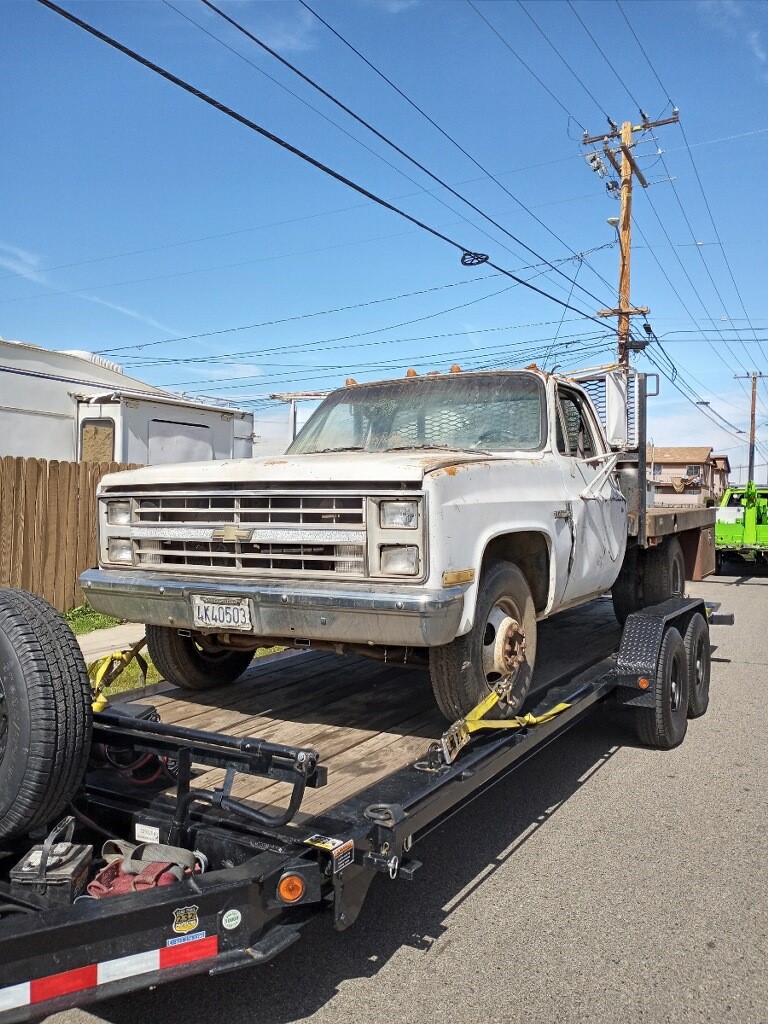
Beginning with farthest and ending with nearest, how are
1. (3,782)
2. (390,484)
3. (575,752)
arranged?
1. (575,752)
2. (390,484)
3. (3,782)

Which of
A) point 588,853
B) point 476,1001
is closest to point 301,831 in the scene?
point 476,1001

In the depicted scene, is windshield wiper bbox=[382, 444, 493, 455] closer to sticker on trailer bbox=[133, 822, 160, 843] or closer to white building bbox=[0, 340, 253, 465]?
sticker on trailer bbox=[133, 822, 160, 843]

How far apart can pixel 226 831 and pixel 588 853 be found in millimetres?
2076

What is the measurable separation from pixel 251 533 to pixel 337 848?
5.28 ft

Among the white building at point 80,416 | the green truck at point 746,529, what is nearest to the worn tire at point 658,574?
the white building at point 80,416

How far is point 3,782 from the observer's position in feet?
9.36

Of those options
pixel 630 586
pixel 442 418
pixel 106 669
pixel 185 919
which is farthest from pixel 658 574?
pixel 185 919

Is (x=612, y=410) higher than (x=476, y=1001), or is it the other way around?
(x=612, y=410)

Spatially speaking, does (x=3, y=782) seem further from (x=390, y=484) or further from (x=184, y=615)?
(x=390, y=484)

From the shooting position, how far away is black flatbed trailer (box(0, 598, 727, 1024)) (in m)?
2.26

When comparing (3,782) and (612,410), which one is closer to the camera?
(3,782)

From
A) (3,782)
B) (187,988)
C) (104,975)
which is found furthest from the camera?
(187,988)

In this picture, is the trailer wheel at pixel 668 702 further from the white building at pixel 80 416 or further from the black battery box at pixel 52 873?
the white building at pixel 80 416

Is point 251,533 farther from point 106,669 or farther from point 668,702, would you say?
point 668,702
